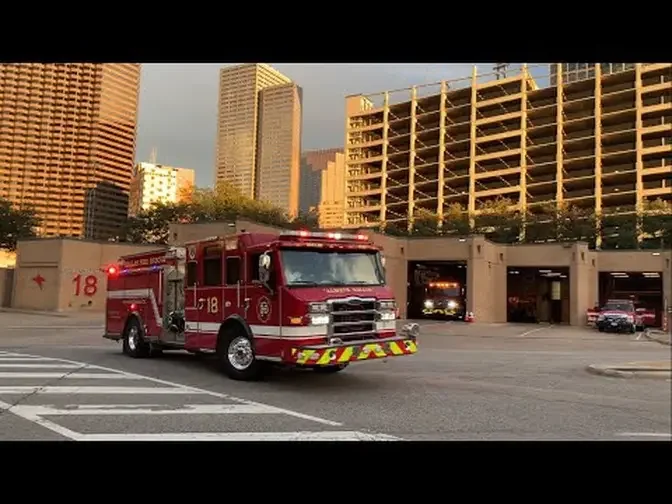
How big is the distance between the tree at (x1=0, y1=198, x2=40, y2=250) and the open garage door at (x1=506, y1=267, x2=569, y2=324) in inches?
1331

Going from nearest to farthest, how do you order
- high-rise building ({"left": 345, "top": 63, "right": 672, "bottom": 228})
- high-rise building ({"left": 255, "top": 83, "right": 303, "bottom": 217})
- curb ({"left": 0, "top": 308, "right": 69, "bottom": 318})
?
1. high-rise building ({"left": 255, "top": 83, "right": 303, "bottom": 217})
2. curb ({"left": 0, "top": 308, "right": 69, "bottom": 318})
3. high-rise building ({"left": 345, "top": 63, "right": 672, "bottom": 228})

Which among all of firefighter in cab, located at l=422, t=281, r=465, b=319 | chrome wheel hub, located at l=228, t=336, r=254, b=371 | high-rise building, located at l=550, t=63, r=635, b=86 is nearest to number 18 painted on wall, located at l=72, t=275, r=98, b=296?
firefighter in cab, located at l=422, t=281, r=465, b=319

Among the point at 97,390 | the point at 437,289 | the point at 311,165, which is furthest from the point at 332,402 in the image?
the point at 437,289

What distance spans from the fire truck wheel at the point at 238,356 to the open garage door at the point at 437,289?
28569 millimetres

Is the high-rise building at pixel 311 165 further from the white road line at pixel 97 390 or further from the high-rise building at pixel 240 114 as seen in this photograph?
the white road line at pixel 97 390

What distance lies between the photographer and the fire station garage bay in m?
34.4

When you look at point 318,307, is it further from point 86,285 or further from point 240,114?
point 86,285

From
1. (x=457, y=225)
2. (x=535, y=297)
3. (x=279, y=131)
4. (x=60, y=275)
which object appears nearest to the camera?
(x=279, y=131)

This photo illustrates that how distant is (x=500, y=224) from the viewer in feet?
191

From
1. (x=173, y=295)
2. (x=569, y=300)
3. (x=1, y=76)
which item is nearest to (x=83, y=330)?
(x=173, y=295)

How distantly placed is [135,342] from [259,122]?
27.2 ft

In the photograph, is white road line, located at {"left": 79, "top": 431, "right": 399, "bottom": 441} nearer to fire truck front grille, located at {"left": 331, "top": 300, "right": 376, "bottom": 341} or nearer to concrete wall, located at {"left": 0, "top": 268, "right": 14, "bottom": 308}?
fire truck front grille, located at {"left": 331, "top": 300, "right": 376, "bottom": 341}

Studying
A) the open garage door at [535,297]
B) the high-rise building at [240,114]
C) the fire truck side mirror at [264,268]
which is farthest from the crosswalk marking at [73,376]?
the open garage door at [535,297]
